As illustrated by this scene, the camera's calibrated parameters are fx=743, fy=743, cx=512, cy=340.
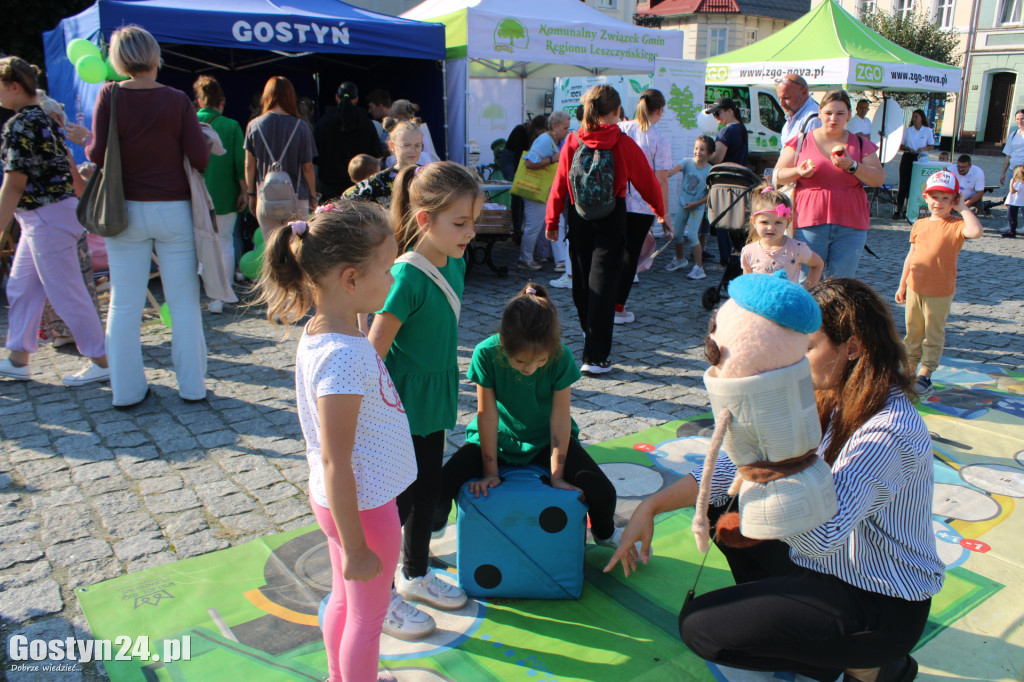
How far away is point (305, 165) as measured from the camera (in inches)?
245

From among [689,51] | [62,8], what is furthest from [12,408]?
[689,51]

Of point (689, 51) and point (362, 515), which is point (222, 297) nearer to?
point (362, 515)

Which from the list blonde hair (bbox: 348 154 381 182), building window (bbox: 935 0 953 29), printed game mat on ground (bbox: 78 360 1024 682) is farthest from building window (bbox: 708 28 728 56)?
printed game mat on ground (bbox: 78 360 1024 682)

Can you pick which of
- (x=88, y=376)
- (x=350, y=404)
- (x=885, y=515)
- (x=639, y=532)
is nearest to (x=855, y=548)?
(x=885, y=515)

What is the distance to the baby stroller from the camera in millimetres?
6738

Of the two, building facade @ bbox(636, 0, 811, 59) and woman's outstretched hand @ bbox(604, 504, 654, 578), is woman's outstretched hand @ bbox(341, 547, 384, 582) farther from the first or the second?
building facade @ bbox(636, 0, 811, 59)

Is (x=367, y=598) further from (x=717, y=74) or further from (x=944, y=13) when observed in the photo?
(x=944, y=13)

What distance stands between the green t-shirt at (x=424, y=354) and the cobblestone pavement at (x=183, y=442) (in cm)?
109

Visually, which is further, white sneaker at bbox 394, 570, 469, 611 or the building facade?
the building facade

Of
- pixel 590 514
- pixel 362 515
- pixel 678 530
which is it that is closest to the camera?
pixel 362 515

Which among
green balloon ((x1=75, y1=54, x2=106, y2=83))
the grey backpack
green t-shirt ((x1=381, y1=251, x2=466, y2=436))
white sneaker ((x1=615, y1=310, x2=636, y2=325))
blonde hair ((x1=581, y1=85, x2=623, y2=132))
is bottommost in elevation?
white sneaker ((x1=615, y1=310, x2=636, y2=325))

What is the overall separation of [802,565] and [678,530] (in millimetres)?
1139

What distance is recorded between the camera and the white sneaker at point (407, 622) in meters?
2.46

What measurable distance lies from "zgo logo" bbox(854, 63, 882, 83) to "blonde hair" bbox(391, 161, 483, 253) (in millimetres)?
12285
